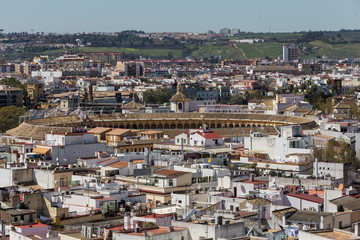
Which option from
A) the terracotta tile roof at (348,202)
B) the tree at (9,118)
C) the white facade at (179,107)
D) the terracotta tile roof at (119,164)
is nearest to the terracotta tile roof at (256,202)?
the terracotta tile roof at (348,202)

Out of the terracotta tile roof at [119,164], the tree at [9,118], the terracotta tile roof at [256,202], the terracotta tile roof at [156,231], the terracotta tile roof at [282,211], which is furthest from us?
the tree at [9,118]

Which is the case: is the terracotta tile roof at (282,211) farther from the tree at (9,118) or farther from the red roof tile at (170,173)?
the tree at (9,118)

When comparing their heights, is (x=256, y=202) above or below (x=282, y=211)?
above

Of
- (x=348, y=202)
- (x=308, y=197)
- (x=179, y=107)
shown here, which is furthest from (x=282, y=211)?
(x=179, y=107)

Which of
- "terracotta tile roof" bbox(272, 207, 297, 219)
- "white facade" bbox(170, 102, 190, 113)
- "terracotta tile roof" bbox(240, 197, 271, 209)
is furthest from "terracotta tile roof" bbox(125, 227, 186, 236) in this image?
"white facade" bbox(170, 102, 190, 113)

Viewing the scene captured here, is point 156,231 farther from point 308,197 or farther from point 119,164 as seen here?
point 119,164

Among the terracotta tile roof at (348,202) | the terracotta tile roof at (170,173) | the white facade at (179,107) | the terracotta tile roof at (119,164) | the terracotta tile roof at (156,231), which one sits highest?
the terracotta tile roof at (156,231)

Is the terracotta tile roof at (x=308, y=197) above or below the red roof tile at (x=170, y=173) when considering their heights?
below

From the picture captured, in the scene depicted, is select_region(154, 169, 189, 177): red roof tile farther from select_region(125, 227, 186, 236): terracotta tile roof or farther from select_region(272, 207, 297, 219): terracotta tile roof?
select_region(125, 227, 186, 236): terracotta tile roof

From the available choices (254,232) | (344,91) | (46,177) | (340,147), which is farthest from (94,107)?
(254,232)

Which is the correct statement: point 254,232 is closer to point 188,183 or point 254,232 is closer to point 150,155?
point 188,183
